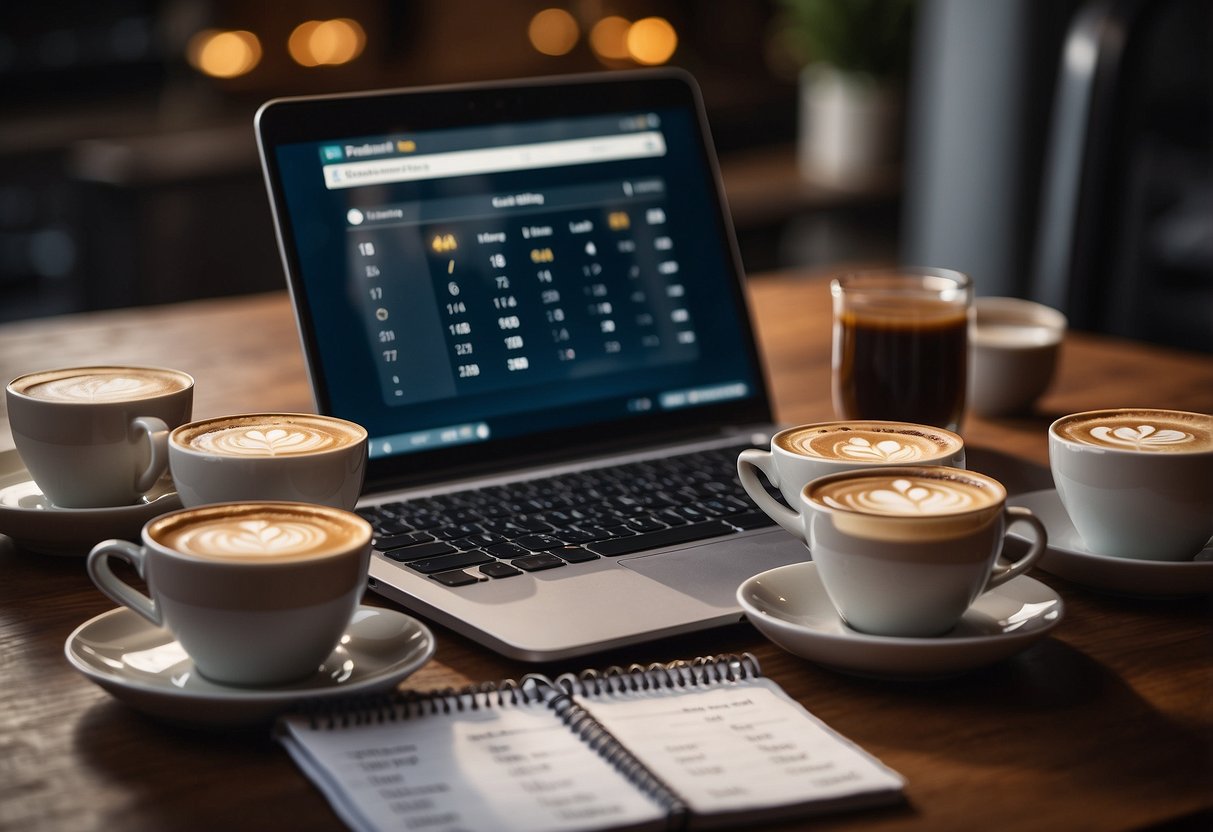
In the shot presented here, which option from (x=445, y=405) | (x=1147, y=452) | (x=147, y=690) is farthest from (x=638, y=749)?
(x=445, y=405)

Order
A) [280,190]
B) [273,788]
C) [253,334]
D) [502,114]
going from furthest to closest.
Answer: [253,334] → [502,114] → [280,190] → [273,788]

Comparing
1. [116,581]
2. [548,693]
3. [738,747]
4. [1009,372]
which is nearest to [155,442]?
[116,581]

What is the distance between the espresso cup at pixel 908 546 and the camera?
28.9 inches

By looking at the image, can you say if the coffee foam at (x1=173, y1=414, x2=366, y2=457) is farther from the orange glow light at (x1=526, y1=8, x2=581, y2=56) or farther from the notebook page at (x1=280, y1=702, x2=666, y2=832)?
the orange glow light at (x1=526, y1=8, x2=581, y2=56)

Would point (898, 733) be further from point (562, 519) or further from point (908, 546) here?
point (562, 519)

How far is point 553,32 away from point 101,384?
3880 mm

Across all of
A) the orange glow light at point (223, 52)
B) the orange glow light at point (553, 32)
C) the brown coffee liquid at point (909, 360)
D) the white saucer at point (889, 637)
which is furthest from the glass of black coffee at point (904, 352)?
the orange glow light at point (553, 32)

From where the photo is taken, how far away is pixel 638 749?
67 cm

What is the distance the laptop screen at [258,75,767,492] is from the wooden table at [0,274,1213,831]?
0.95ft

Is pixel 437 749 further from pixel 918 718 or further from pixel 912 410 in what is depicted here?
pixel 912 410

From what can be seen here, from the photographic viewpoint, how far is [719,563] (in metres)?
0.92

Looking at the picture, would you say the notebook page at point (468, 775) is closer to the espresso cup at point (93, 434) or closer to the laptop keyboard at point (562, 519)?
the laptop keyboard at point (562, 519)

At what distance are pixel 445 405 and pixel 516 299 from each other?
11 centimetres

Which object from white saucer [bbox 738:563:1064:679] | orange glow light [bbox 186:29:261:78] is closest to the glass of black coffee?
white saucer [bbox 738:563:1064:679]
